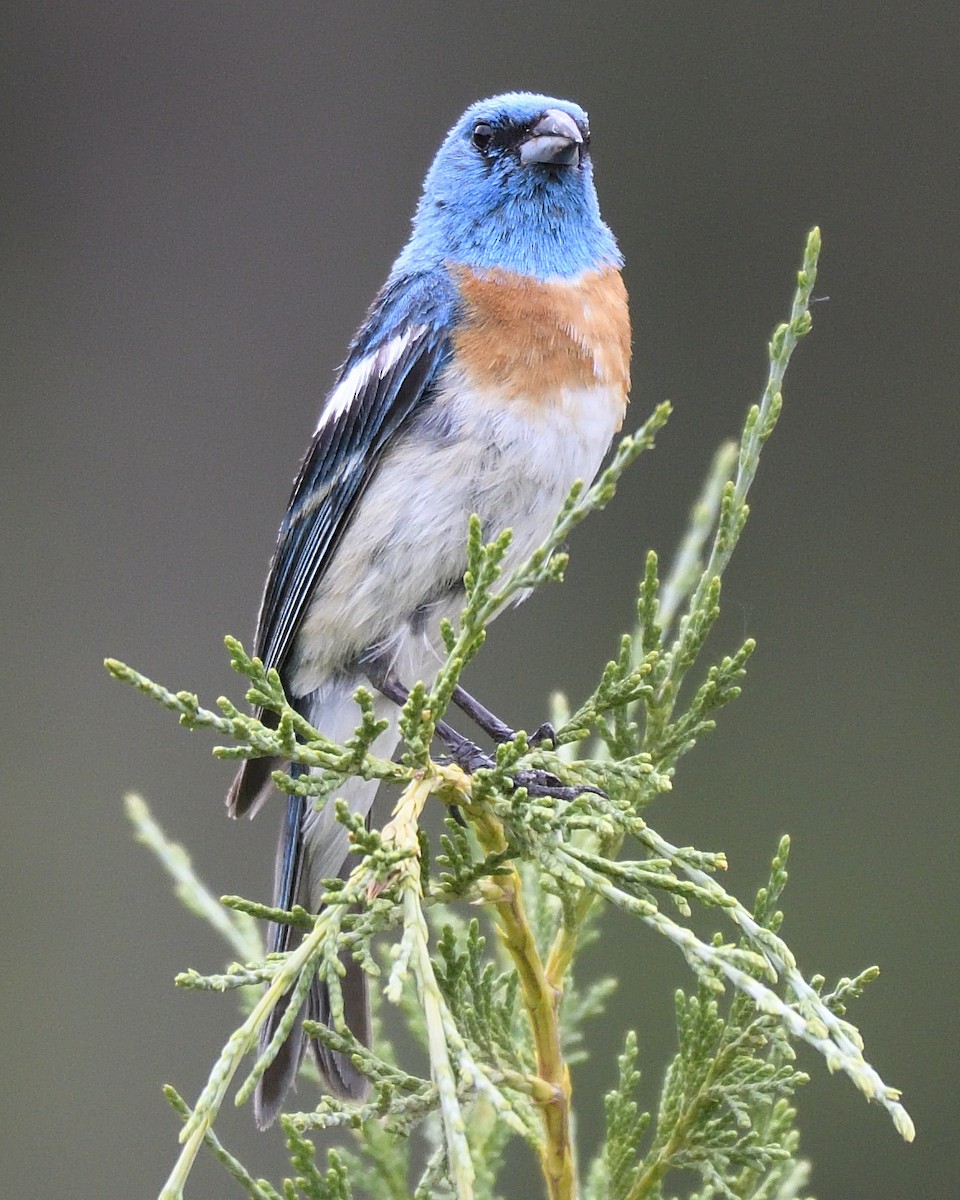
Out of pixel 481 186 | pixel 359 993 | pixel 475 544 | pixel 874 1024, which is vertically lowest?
pixel 874 1024

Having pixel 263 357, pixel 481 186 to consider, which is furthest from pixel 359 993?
pixel 263 357

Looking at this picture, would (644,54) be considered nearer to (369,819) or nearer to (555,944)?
(369,819)

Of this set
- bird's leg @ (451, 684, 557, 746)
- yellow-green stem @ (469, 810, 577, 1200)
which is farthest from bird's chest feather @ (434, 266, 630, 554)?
yellow-green stem @ (469, 810, 577, 1200)

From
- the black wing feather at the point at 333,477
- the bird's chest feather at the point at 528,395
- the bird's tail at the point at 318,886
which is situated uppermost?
the bird's chest feather at the point at 528,395

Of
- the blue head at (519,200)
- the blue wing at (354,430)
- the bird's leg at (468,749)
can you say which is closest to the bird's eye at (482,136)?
the blue head at (519,200)

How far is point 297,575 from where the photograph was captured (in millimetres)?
2008

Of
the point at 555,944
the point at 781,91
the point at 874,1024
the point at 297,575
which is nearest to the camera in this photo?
the point at 555,944

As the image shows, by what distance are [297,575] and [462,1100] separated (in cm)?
100

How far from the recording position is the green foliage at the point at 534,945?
38.8 inches

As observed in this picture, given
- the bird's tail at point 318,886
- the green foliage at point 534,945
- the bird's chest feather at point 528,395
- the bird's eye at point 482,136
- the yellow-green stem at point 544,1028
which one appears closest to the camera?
the green foliage at point 534,945

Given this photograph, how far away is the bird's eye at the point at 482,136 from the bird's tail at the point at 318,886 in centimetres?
81

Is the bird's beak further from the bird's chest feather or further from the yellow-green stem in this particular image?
the yellow-green stem

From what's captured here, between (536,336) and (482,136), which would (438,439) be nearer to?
(536,336)

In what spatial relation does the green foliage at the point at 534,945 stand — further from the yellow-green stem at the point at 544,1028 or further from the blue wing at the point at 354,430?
the blue wing at the point at 354,430
